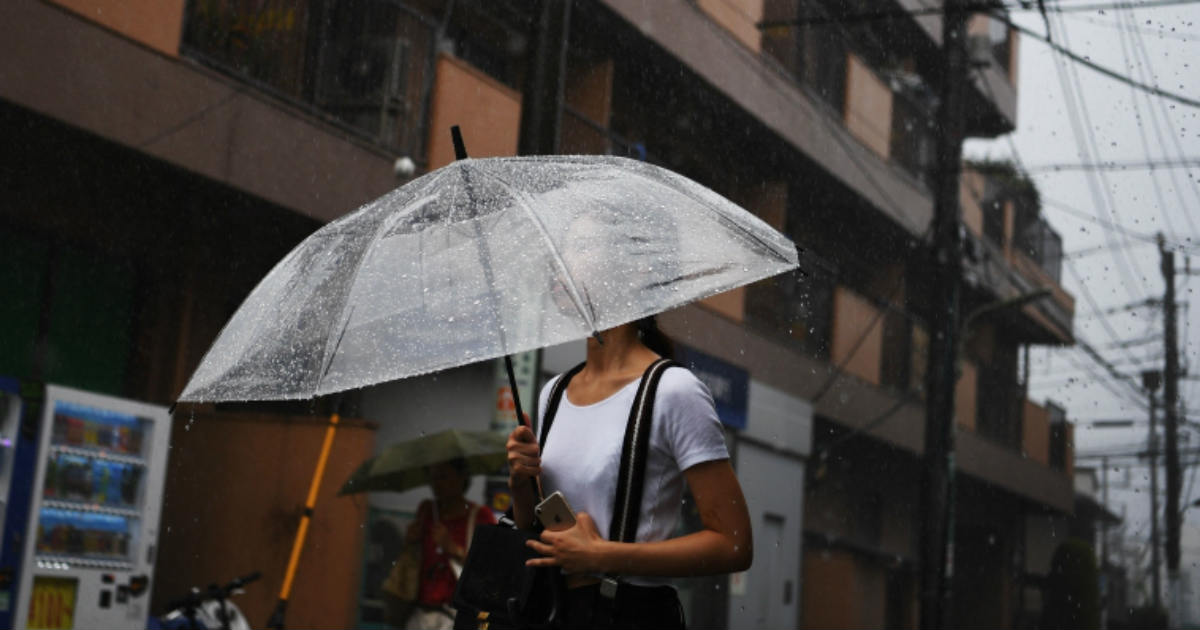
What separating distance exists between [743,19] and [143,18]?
325cm

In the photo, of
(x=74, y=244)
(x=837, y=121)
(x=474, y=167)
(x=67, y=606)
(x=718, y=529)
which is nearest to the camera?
(x=718, y=529)

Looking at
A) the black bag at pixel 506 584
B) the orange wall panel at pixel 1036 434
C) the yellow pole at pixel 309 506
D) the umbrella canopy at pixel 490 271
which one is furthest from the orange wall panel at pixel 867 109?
the black bag at pixel 506 584

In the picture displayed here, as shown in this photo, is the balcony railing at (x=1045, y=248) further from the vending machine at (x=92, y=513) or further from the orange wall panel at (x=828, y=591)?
the vending machine at (x=92, y=513)

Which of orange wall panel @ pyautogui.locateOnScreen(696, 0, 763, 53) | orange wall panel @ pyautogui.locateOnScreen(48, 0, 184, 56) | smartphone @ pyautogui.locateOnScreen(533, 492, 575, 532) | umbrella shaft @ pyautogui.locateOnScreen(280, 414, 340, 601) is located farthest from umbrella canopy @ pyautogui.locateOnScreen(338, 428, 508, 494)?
smartphone @ pyautogui.locateOnScreen(533, 492, 575, 532)

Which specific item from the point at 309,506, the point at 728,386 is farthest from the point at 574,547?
the point at 309,506

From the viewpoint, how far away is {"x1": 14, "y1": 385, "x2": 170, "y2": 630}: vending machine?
6.60m

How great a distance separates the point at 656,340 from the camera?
2654mm

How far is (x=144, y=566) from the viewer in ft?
23.7

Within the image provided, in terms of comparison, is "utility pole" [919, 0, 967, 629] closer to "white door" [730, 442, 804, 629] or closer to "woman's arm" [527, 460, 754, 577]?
"white door" [730, 442, 804, 629]

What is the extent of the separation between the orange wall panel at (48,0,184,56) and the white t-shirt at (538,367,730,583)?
5.42m

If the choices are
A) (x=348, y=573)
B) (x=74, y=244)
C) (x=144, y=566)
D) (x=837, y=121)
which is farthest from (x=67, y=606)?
(x=837, y=121)

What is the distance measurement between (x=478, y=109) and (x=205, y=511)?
3137 mm

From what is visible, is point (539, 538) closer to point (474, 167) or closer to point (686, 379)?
point (686, 379)

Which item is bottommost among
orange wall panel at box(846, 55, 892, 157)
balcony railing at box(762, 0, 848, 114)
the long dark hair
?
the long dark hair
